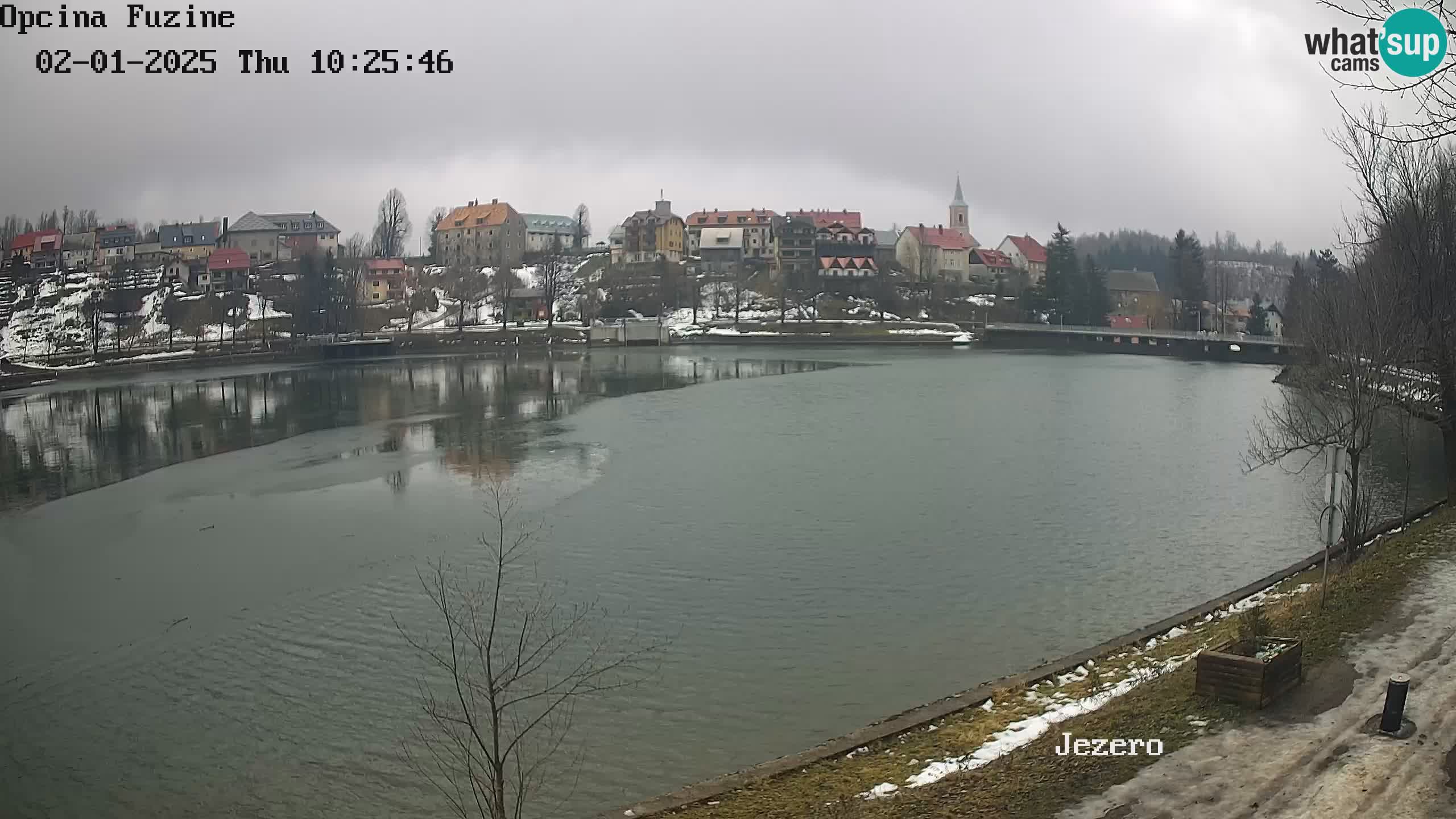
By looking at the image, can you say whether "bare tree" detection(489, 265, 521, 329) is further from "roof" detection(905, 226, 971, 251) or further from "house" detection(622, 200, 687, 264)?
"roof" detection(905, 226, 971, 251)

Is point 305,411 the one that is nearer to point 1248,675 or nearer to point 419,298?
point 1248,675

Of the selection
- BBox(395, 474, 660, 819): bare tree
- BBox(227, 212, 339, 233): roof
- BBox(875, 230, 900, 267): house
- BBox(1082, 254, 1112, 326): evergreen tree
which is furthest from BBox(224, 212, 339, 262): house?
BBox(395, 474, 660, 819): bare tree

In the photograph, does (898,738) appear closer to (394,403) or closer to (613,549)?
(613,549)

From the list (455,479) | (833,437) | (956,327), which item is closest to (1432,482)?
(833,437)

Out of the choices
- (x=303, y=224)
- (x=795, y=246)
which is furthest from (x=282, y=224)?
(x=795, y=246)

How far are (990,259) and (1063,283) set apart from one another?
27.4 metres

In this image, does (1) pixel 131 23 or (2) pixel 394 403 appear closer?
(1) pixel 131 23

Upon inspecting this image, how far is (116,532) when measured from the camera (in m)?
17.6

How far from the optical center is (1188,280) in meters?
82.0

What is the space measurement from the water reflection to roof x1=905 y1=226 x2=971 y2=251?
50.0 m

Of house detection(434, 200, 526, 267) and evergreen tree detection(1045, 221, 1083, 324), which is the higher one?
house detection(434, 200, 526, 267)

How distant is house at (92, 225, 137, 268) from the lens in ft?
188

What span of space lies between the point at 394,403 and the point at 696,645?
29.2 meters

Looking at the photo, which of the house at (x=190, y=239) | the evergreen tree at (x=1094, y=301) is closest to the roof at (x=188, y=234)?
the house at (x=190, y=239)
